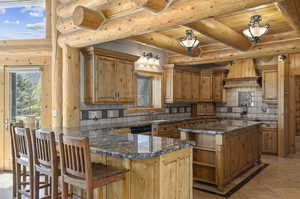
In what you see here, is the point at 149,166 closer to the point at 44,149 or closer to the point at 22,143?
the point at 44,149

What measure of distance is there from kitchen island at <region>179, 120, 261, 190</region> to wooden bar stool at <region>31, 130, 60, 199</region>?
2.34 metres

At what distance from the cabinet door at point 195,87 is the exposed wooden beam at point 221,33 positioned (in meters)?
2.28

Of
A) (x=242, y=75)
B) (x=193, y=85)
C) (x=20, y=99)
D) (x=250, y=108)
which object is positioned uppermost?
(x=242, y=75)

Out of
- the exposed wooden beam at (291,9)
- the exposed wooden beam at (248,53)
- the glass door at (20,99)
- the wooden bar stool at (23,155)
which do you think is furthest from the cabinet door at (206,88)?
the wooden bar stool at (23,155)

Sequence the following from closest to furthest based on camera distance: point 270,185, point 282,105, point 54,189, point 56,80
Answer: point 54,189, point 270,185, point 56,80, point 282,105

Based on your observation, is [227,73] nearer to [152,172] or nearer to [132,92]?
[132,92]

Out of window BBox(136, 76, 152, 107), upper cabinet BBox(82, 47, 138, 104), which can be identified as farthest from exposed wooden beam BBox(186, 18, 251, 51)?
window BBox(136, 76, 152, 107)

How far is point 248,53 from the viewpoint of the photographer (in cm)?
558

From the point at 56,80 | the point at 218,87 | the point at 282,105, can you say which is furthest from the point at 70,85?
the point at 282,105

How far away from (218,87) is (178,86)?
5.61 ft

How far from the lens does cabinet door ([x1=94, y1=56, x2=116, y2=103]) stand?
4543mm

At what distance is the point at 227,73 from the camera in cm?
784

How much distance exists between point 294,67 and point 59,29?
6.17 m

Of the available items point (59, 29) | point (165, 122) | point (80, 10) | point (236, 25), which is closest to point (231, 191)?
point (165, 122)
